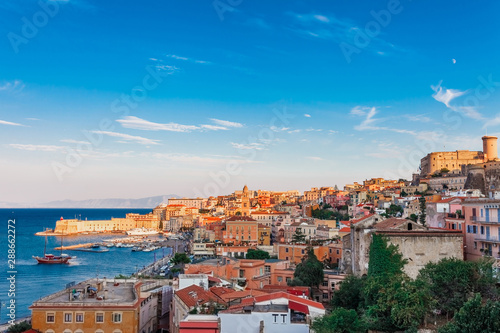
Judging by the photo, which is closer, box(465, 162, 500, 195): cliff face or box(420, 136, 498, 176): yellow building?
box(465, 162, 500, 195): cliff face

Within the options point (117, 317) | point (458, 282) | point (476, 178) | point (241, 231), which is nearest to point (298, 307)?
point (458, 282)

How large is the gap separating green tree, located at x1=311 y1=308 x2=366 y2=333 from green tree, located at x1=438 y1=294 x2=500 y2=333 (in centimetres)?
248

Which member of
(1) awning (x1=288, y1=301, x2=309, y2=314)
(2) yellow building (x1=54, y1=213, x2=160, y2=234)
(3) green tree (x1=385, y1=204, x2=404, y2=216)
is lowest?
(2) yellow building (x1=54, y1=213, x2=160, y2=234)

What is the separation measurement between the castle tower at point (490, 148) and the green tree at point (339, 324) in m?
58.0

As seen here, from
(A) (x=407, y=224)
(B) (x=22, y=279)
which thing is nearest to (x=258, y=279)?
(A) (x=407, y=224)

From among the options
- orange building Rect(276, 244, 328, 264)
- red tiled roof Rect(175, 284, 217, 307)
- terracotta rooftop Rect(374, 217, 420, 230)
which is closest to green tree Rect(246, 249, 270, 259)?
orange building Rect(276, 244, 328, 264)

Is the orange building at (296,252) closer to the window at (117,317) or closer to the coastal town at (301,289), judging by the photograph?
the coastal town at (301,289)

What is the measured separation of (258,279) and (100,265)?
3489 centimetres

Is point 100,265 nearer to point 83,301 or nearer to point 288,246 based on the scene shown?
point 288,246

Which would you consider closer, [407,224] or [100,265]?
[407,224]

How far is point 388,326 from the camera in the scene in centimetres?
1214

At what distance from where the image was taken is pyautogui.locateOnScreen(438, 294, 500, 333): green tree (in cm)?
889

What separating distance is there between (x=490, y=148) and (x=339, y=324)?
60.1m

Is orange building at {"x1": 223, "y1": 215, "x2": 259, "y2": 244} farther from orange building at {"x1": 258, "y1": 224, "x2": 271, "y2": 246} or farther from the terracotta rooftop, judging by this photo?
the terracotta rooftop
